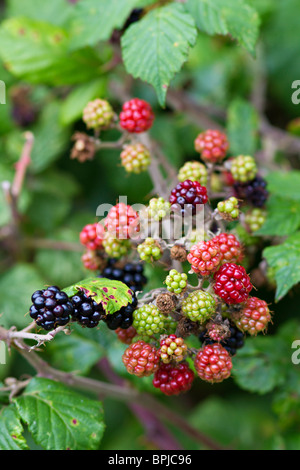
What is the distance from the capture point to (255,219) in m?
1.89

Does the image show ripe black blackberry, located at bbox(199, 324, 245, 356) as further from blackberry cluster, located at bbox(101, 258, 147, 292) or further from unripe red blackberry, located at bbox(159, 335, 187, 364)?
blackberry cluster, located at bbox(101, 258, 147, 292)

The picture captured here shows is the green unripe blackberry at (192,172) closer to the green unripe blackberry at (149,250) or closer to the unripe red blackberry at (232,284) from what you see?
the green unripe blackberry at (149,250)

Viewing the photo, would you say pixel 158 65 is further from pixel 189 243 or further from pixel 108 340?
pixel 108 340

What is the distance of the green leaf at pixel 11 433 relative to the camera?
1.53m

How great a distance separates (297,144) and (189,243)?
145 centimetres

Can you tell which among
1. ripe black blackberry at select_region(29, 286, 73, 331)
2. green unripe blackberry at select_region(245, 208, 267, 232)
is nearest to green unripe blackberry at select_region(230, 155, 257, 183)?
green unripe blackberry at select_region(245, 208, 267, 232)

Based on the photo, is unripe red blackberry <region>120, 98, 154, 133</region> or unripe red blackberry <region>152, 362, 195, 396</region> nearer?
unripe red blackberry <region>152, 362, 195, 396</region>

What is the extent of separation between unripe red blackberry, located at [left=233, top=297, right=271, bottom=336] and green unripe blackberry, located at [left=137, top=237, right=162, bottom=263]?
32cm

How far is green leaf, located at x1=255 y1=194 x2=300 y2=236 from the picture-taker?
1.86 metres

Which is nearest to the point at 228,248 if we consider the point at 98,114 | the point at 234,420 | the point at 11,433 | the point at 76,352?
the point at 98,114

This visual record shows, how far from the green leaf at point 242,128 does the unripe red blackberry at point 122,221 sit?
3.61ft

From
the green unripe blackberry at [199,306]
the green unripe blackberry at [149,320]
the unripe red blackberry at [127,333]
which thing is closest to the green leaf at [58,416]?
the unripe red blackberry at [127,333]

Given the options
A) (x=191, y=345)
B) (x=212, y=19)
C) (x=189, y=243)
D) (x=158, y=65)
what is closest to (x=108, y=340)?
(x=191, y=345)

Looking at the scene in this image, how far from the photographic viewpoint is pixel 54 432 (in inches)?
62.0
